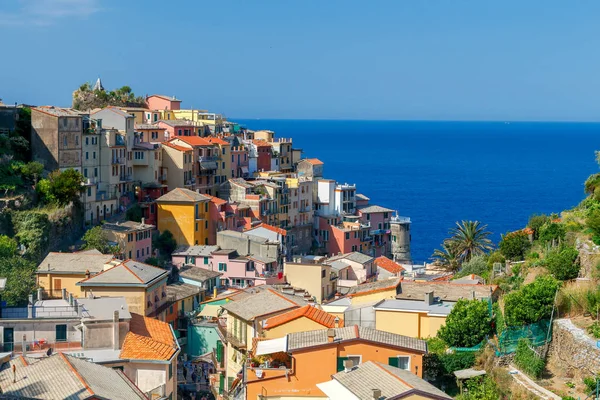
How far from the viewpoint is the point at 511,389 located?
83.6 ft

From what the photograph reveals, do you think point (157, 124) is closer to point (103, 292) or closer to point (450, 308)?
point (103, 292)

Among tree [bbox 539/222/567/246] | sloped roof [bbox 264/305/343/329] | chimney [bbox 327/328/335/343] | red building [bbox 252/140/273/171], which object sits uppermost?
red building [bbox 252/140/273/171]

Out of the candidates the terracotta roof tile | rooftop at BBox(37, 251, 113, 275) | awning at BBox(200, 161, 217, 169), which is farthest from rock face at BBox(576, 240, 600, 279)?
awning at BBox(200, 161, 217, 169)

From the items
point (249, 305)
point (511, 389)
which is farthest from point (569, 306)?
point (249, 305)

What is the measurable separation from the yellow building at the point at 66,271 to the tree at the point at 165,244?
13.5 meters

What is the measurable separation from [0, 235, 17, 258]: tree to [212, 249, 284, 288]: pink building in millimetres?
12110

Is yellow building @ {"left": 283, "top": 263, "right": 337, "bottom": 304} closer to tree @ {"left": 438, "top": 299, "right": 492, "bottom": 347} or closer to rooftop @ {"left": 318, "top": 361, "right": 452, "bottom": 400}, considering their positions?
tree @ {"left": 438, "top": 299, "right": 492, "bottom": 347}

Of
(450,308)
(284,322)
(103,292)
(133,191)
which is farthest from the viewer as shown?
(133,191)

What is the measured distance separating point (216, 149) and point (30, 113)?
1567 centimetres

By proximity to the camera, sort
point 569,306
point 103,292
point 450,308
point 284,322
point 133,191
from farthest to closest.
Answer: point 133,191 < point 103,292 < point 450,308 < point 284,322 < point 569,306

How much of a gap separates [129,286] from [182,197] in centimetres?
2145

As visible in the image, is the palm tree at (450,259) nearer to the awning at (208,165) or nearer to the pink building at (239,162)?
the awning at (208,165)

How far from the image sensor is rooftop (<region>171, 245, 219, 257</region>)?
6025 cm

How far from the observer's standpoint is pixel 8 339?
32281 mm
